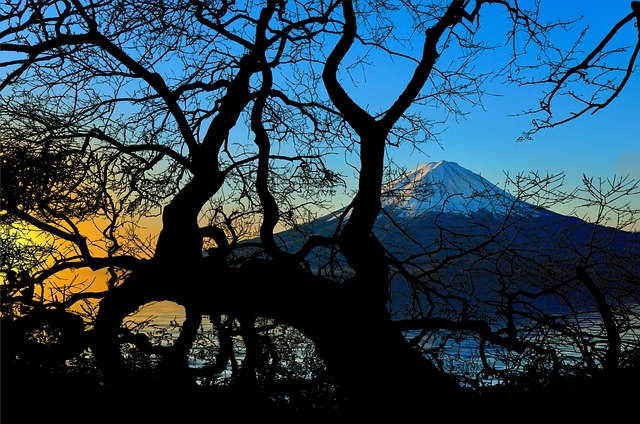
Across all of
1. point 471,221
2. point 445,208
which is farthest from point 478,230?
point 445,208

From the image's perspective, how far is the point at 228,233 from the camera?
22.7 feet

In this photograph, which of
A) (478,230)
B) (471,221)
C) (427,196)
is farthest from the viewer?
(478,230)

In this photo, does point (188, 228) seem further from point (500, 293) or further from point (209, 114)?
point (500, 293)

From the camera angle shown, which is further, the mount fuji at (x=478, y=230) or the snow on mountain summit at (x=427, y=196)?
the snow on mountain summit at (x=427, y=196)

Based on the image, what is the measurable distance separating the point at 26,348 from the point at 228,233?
7.93 ft

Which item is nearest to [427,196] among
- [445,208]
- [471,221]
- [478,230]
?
[445,208]

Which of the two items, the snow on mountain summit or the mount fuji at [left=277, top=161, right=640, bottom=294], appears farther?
the snow on mountain summit

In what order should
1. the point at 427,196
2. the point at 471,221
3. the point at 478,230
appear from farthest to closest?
the point at 478,230
the point at 427,196
the point at 471,221

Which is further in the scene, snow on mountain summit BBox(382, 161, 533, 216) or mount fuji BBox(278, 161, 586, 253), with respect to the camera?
snow on mountain summit BBox(382, 161, 533, 216)

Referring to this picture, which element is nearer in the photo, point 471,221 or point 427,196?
point 471,221

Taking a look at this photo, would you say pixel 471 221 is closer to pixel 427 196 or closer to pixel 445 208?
pixel 445 208

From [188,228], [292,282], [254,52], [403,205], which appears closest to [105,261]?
[188,228]

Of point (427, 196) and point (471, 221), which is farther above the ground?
point (427, 196)

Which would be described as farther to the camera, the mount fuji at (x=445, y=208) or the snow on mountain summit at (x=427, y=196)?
the snow on mountain summit at (x=427, y=196)
